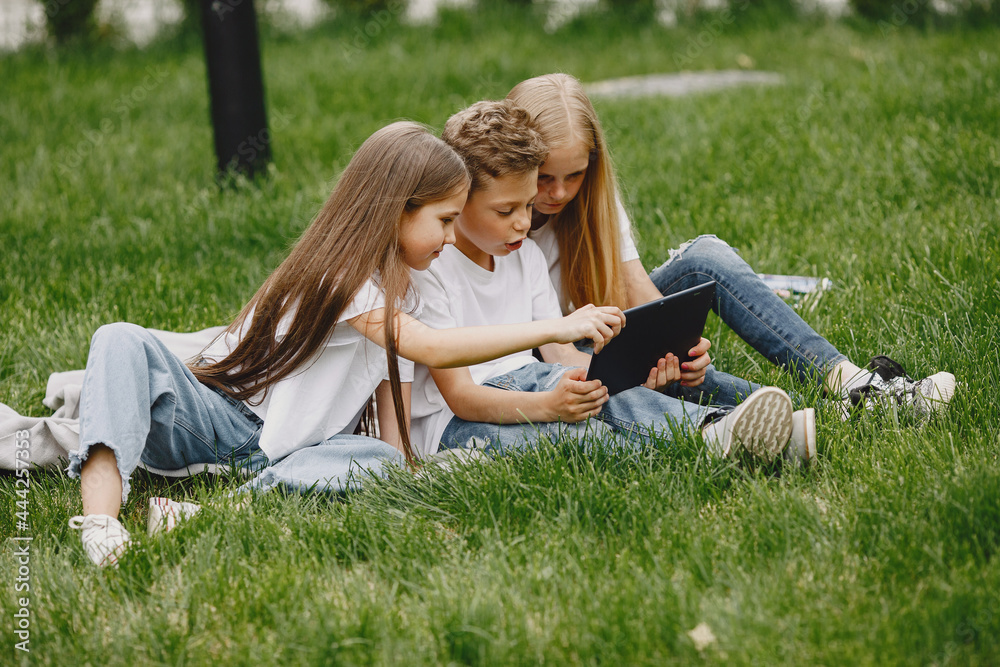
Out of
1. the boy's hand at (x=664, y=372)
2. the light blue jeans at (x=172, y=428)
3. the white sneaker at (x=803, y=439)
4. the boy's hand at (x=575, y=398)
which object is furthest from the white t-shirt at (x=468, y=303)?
the white sneaker at (x=803, y=439)

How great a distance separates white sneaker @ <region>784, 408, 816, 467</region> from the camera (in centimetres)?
230

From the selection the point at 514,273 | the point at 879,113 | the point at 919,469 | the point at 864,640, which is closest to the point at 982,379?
the point at 919,469

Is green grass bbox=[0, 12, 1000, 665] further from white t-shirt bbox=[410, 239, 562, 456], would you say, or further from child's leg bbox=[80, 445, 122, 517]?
white t-shirt bbox=[410, 239, 562, 456]

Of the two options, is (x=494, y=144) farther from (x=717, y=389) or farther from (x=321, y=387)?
(x=717, y=389)

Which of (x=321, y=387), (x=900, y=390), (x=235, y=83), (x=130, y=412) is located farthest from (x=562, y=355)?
(x=235, y=83)

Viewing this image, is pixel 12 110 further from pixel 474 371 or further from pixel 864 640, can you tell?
pixel 864 640

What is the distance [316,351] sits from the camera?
250 cm

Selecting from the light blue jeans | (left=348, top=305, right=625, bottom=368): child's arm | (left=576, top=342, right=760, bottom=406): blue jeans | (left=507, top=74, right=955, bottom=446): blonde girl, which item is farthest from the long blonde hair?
the light blue jeans

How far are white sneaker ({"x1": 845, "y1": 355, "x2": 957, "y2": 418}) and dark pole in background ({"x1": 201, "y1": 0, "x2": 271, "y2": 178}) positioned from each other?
357 cm

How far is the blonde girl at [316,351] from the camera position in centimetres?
229

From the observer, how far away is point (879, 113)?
5.15m

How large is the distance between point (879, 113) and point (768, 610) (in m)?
4.15

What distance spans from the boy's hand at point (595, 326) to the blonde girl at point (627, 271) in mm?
476

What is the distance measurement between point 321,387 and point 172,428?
1.37ft
